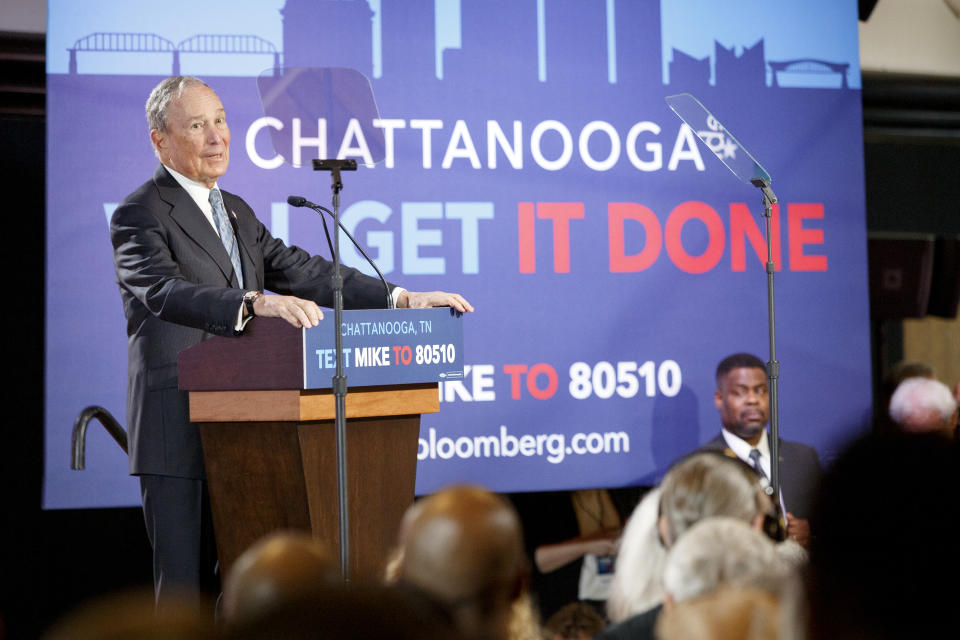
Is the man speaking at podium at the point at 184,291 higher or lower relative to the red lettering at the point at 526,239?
lower

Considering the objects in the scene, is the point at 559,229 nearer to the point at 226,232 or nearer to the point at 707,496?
the point at 226,232

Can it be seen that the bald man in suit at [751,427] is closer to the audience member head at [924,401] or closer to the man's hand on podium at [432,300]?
the audience member head at [924,401]

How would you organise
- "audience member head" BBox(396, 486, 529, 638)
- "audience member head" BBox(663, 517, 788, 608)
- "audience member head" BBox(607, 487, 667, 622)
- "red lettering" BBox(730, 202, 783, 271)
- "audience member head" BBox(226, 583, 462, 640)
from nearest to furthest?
"audience member head" BBox(226, 583, 462, 640)
"audience member head" BBox(396, 486, 529, 638)
"audience member head" BBox(663, 517, 788, 608)
"audience member head" BBox(607, 487, 667, 622)
"red lettering" BBox(730, 202, 783, 271)

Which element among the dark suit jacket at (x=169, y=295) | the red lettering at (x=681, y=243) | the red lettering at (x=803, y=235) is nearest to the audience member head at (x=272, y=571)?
the dark suit jacket at (x=169, y=295)

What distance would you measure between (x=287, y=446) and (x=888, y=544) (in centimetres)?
239

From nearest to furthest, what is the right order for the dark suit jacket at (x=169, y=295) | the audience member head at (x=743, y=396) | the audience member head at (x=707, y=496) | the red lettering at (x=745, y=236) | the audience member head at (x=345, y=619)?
the audience member head at (x=345, y=619) → the audience member head at (x=707, y=496) → the dark suit jacket at (x=169, y=295) → the audience member head at (x=743, y=396) → the red lettering at (x=745, y=236)

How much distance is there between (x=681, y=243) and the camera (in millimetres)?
5219

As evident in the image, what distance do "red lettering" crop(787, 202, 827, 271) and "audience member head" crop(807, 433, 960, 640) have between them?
499 cm

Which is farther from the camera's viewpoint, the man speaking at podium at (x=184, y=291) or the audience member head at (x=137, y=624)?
the man speaking at podium at (x=184, y=291)

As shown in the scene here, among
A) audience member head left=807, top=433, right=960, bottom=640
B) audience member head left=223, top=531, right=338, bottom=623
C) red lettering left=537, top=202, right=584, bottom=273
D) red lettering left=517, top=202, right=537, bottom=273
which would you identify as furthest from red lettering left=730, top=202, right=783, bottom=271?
audience member head left=807, top=433, right=960, bottom=640

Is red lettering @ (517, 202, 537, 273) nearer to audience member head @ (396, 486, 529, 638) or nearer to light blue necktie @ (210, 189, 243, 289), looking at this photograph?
light blue necktie @ (210, 189, 243, 289)

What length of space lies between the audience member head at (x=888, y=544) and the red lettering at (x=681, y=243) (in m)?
4.70

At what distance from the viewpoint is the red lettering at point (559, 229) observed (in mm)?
5094

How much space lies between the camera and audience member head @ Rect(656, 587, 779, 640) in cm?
78
